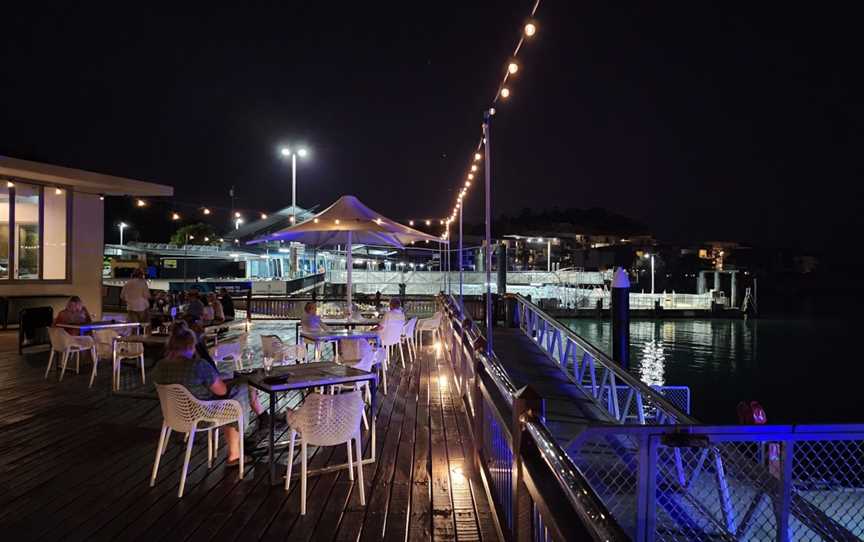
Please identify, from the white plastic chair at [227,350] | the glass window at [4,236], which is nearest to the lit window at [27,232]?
the glass window at [4,236]

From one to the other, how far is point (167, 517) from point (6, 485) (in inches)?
58.0

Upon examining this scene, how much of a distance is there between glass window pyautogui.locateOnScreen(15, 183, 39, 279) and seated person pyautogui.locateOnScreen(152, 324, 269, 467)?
10.3m

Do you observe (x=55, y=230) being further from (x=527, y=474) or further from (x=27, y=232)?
(x=527, y=474)

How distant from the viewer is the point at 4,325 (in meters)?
11.4

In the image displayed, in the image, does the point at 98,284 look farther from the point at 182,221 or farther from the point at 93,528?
the point at 182,221

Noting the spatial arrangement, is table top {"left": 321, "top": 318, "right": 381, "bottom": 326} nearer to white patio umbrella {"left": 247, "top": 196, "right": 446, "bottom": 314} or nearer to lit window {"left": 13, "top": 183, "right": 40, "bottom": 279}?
white patio umbrella {"left": 247, "top": 196, "right": 446, "bottom": 314}

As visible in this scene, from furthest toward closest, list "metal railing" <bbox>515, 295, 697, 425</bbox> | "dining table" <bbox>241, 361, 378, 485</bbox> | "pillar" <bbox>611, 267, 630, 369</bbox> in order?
"pillar" <bbox>611, 267, 630, 369</bbox>
"metal railing" <bbox>515, 295, 697, 425</bbox>
"dining table" <bbox>241, 361, 378, 485</bbox>

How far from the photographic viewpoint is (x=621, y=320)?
35.4 feet

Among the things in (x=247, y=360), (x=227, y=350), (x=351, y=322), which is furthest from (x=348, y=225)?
(x=247, y=360)

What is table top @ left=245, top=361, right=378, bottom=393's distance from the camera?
373 cm

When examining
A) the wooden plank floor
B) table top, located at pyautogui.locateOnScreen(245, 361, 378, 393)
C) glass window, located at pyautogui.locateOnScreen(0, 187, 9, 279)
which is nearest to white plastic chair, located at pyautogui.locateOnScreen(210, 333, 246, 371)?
the wooden plank floor

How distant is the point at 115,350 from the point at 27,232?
751 centimetres

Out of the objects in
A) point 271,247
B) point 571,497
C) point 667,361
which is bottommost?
point 667,361

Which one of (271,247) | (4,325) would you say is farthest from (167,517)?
(271,247)
